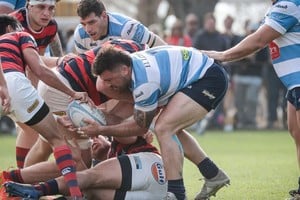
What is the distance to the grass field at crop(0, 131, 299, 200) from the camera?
30.7 feet

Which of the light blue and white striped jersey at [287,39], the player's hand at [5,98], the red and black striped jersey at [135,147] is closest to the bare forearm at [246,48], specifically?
the light blue and white striped jersey at [287,39]

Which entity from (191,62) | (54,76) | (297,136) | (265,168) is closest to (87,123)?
(54,76)

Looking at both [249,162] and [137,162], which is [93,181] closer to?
[137,162]

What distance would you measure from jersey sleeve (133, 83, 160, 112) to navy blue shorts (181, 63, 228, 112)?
1.48 ft

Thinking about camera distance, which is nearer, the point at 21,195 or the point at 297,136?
the point at 21,195

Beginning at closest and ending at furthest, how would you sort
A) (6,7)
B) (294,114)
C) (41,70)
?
(41,70)
(294,114)
(6,7)

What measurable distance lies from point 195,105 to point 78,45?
2376 millimetres

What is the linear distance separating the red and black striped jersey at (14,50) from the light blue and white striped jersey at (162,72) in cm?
102

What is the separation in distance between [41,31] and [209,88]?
2.59m

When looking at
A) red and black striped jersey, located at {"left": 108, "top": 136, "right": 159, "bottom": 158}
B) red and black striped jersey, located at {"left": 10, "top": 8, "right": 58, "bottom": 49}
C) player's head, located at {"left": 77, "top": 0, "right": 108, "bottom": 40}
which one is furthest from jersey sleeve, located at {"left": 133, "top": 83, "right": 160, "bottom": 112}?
red and black striped jersey, located at {"left": 10, "top": 8, "right": 58, "bottom": 49}

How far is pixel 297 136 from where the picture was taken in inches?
353

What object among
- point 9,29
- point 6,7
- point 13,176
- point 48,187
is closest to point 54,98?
point 9,29

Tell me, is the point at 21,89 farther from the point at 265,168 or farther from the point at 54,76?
the point at 265,168

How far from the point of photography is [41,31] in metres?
10.0
